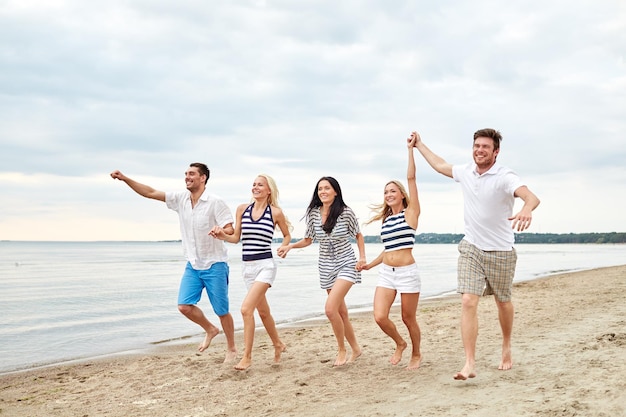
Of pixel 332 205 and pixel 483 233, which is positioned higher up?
pixel 332 205

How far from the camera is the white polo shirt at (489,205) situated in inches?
199

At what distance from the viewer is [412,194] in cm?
587

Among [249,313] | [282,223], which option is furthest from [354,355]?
[282,223]

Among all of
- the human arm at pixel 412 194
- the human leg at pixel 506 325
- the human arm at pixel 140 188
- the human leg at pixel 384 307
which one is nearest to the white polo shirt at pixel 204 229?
the human arm at pixel 140 188

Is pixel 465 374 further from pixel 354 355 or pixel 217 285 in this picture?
pixel 217 285

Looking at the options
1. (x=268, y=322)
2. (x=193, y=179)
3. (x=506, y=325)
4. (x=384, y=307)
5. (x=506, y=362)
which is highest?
(x=193, y=179)

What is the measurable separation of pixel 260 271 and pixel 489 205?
262 centimetres

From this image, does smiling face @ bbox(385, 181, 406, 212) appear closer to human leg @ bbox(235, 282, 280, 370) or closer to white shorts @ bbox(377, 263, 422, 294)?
white shorts @ bbox(377, 263, 422, 294)

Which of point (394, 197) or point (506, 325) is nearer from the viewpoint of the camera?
point (506, 325)

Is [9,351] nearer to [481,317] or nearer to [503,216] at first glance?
[481,317]

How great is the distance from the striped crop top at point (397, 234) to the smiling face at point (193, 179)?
2.28 meters

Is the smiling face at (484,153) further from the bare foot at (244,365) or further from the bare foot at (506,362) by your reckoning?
the bare foot at (244,365)

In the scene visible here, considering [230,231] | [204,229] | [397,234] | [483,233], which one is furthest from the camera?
[204,229]

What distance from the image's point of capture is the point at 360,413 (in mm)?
4629
